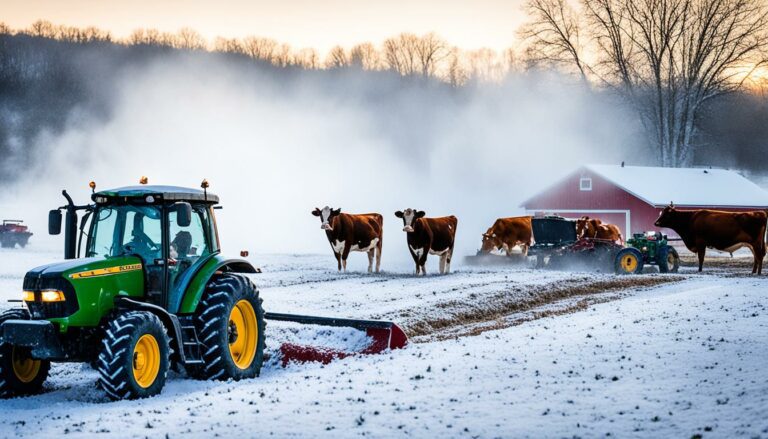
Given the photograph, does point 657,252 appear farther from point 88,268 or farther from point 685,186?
point 685,186

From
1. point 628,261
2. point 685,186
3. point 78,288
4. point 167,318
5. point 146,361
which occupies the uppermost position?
point 685,186

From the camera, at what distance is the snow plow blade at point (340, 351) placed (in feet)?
44.5

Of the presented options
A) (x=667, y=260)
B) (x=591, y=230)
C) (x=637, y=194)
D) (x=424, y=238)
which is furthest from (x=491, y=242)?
(x=637, y=194)

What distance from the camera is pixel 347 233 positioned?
3322 centimetres

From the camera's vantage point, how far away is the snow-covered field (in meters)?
9.02

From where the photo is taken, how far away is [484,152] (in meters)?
102

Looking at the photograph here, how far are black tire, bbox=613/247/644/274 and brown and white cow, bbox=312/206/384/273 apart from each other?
872 centimetres

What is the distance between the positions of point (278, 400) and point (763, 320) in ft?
31.0

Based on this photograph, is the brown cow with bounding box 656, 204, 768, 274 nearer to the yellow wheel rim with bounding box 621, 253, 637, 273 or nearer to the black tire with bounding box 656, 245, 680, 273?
the black tire with bounding box 656, 245, 680, 273

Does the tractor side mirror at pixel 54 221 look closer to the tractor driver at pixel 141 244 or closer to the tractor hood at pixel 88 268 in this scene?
the tractor hood at pixel 88 268

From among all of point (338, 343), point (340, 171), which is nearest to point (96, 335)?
point (338, 343)

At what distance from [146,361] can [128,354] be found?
28.4 inches

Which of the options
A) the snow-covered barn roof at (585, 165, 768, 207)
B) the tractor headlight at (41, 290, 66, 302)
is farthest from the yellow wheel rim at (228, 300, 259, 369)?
the snow-covered barn roof at (585, 165, 768, 207)

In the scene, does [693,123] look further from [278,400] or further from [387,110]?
[278,400]
